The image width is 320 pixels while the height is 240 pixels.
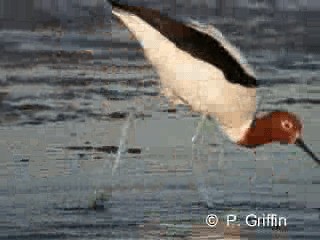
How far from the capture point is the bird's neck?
935 cm

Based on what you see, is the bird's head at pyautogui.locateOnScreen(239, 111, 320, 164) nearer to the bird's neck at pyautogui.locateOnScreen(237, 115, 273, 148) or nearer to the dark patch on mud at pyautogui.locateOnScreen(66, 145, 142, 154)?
the bird's neck at pyautogui.locateOnScreen(237, 115, 273, 148)

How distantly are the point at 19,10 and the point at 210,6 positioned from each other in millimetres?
2085

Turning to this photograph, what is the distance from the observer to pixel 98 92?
11.5 metres

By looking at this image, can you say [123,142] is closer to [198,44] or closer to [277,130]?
[198,44]

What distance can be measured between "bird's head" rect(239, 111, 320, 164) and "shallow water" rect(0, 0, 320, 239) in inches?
6.3

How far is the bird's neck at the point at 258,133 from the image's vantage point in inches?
368

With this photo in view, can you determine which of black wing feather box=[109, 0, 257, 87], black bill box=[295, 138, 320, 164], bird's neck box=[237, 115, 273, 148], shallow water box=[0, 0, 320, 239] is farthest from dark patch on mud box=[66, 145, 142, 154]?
black bill box=[295, 138, 320, 164]

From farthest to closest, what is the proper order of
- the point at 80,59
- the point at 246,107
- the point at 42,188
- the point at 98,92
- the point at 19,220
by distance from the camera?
the point at 80,59, the point at 98,92, the point at 246,107, the point at 42,188, the point at 19,220

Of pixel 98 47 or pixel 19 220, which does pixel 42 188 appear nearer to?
pixel 19 220

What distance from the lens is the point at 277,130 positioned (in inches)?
365

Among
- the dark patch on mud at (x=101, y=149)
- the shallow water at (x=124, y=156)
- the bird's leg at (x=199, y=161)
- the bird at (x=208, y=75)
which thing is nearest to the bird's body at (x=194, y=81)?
the bird at (x=208, y=75)

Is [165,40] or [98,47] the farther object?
[98,47]

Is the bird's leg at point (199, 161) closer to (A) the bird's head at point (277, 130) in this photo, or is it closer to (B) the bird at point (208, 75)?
(B) the bird at point (208, 75)

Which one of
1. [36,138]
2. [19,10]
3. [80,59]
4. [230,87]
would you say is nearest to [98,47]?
[80,59]
